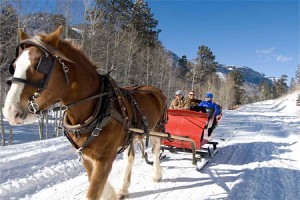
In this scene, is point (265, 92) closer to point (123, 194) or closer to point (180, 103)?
point (180, 103)

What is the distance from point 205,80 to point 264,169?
44245mm

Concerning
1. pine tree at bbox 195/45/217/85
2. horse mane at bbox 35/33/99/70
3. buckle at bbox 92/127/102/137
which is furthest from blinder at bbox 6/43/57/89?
pine tree at bbox 195/45/217/85

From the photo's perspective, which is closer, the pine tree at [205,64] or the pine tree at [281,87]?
the pine tree at [205,64]

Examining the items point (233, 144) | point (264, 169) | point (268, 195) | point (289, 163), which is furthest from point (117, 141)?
point (233, 144)

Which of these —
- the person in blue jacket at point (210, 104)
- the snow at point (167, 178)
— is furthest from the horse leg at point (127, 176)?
the person in blue jacket at point (210, 104)

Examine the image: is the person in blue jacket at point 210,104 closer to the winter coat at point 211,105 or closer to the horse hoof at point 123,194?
the winter coat at point 211,105

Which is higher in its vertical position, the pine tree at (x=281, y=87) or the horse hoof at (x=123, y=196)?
the pine tree at (x=281, y=87)

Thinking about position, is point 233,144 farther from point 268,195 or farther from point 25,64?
point 25,64

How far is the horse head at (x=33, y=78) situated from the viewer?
87.3 inches

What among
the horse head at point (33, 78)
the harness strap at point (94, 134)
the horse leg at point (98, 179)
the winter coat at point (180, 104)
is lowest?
the horse leg at point (98, 179)

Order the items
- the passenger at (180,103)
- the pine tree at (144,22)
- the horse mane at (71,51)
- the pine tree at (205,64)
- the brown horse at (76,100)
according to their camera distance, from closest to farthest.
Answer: the brown horse at (76,100), the horse mane at (71,51), the passenger at (180,103), the pine tree at (144,22), the pine tree at (205,64)

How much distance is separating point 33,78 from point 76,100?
611 mm

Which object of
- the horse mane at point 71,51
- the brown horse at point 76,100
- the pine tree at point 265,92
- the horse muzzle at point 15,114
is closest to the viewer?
the horse muzzle at point 15,114

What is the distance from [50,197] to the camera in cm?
414
